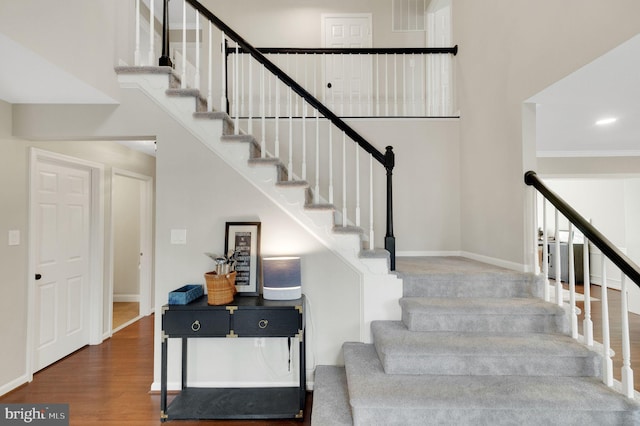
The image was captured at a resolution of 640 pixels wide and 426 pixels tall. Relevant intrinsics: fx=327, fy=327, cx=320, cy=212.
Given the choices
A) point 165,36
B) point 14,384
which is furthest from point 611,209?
point 14,384

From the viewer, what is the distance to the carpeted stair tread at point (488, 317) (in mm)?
2475

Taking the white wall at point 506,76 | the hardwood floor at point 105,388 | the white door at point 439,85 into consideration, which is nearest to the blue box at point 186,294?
the hardwood floor at point 105,388

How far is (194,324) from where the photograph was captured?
95.0 inches

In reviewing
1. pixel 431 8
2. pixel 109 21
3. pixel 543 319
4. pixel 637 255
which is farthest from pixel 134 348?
pixel 637 255

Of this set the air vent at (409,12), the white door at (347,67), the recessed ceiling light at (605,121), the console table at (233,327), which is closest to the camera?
the console table at (233,327)

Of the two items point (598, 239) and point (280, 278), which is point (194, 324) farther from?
point (598, 239)

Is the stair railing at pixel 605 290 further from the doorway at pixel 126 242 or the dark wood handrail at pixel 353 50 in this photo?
the doorway at pixel 126 242

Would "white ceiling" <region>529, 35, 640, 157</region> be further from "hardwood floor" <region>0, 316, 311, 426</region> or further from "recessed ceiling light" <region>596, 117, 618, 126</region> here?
"hardwood floor" <region>0, 316, 311, 426</region>

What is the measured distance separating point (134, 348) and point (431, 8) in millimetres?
6295

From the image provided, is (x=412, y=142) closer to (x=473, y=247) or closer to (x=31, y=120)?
(x=473, y=247)

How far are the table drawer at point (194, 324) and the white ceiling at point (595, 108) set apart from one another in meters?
3.06

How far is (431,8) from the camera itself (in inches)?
202

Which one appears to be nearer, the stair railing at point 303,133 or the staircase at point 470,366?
the staircase at point 470,366

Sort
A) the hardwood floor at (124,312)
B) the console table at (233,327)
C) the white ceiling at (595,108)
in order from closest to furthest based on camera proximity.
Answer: the white ceiling at (595,108) < the console table at (233,327) < the hardwood floor at (124,312)
